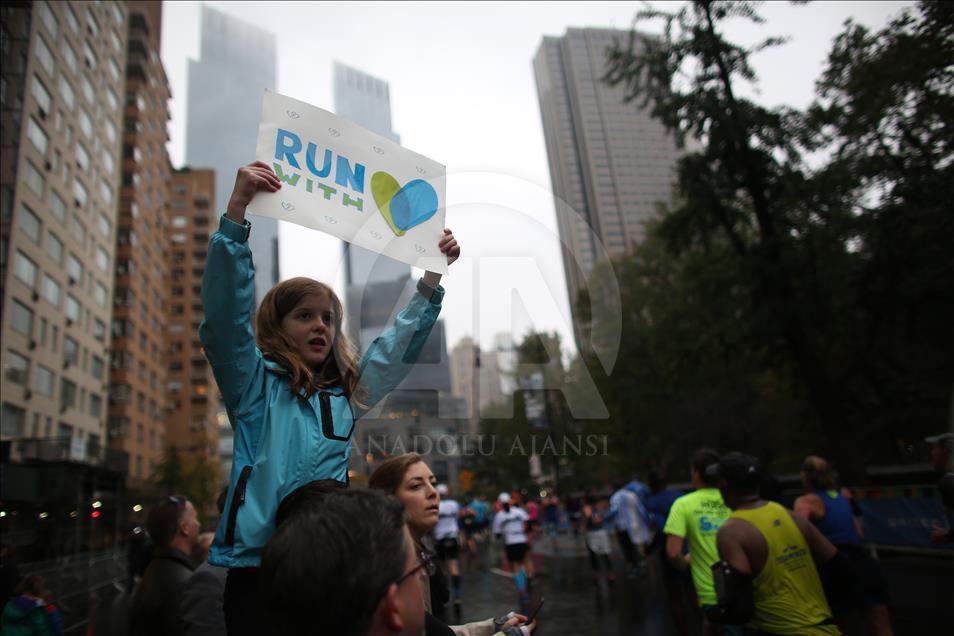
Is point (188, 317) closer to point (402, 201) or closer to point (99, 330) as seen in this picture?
point (99, 330)

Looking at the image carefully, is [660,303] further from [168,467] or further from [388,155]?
[168,467]

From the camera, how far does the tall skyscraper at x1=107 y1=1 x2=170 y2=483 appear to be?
51203 mm

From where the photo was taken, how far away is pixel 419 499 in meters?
3.17

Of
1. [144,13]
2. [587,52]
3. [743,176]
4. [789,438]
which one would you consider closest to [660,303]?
[789,438]

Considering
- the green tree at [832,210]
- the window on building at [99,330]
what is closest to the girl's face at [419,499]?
the green tree at [832,210]

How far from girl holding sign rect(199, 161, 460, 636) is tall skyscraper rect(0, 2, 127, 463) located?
29.0 metres

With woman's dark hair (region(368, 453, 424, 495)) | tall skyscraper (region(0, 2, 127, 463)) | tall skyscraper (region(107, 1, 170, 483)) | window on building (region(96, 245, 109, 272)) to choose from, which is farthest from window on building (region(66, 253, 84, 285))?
woman's dark hair (region(368, 453, 424, 495))

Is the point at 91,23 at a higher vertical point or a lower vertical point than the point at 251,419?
higher

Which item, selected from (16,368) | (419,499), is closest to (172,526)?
(419,499)

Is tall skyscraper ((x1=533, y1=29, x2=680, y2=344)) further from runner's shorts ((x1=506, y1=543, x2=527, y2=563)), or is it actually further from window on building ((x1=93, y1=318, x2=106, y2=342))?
runner's shorts ((x1=506, y1=543, x2=527, y2=563))

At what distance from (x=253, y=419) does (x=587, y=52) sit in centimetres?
9566

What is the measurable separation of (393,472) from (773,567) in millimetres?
2051

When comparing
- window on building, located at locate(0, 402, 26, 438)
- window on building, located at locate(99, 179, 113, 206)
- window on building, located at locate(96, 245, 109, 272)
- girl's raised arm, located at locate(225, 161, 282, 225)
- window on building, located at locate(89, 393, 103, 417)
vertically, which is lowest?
girl's raised arm, located at locate(225, 161, 282, 225)

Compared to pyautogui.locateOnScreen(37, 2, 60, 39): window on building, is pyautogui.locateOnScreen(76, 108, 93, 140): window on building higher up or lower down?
lower down
